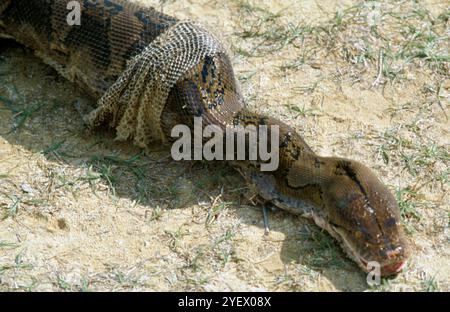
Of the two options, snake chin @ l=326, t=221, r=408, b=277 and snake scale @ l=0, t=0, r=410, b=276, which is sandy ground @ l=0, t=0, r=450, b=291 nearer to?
snake chin @ l=326, t=221, r=408, b=277

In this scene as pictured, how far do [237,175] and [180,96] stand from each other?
0.89m

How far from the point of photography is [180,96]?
659 centimetres

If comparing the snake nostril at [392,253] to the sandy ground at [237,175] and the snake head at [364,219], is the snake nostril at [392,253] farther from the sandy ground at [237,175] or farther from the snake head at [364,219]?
the sandy ground at [237,175]

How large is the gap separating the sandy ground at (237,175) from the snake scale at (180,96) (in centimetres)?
23

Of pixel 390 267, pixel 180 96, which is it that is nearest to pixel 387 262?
pixel 390 267

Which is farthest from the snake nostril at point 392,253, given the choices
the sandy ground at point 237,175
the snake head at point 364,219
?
the sandy ground at point 237,175

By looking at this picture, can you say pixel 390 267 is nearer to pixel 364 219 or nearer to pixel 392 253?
pixel 392 253

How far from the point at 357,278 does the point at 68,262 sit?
2317mm

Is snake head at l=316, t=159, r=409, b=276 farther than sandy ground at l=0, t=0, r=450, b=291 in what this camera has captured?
No

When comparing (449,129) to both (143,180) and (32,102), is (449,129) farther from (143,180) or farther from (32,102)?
(32,102)

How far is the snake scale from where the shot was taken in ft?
18.9

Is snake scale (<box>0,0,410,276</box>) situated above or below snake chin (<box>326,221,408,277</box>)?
above

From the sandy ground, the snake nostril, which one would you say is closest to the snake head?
the snake nostril
